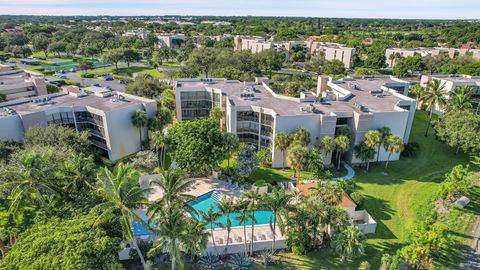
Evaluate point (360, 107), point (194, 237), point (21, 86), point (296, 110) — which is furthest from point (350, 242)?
point (21, 86)

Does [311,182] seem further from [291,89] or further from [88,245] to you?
[291,89]

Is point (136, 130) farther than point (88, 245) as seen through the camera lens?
Yes

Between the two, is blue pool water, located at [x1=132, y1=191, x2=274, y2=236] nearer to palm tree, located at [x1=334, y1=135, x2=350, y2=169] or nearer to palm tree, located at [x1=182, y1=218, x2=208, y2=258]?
palm tree, located at [x1=182, y1=218, x2=208, y2=258]

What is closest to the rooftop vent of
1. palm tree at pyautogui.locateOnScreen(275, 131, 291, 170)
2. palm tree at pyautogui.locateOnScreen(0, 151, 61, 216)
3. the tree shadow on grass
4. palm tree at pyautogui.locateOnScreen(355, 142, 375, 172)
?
palm tree at pyautogui.locateOnScreen(355, 142, 375, 172)

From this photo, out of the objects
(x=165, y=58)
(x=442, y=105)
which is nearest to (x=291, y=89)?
(x=442, y=105)

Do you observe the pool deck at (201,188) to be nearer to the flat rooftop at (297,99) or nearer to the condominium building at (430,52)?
the flat rooftop at (297,99)

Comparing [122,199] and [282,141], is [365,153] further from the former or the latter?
[122,199]

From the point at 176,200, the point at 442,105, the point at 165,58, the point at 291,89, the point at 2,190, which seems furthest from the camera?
the point at 165,58
